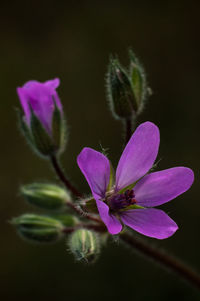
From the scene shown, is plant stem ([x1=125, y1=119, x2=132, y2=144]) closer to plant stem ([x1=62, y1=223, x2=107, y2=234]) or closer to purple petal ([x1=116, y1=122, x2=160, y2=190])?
purple petal ([x1=116, y1=122, x2=160, y2=190])

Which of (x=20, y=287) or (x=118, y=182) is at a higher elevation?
(x=118, y=182)

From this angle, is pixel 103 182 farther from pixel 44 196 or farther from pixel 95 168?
pixel 44 196

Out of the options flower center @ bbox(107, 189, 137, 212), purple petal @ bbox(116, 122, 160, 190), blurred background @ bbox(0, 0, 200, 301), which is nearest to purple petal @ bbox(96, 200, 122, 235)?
flower center @ bbox(107, 189, 137, 212)

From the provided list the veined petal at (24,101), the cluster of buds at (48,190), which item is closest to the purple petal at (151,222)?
the cluster of buds at (48,190)

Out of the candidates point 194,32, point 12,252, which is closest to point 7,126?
point 12,252

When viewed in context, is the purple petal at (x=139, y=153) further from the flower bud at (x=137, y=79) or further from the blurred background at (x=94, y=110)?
the blurred background at (x=94, y=110)

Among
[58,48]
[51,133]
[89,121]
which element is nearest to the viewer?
[51,133]

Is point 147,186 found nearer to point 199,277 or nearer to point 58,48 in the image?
point 199,277
